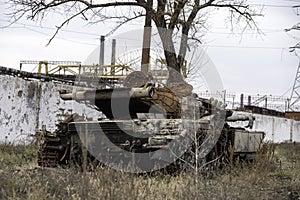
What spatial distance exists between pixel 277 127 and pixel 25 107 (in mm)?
18665

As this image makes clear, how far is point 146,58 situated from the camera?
1419 cm

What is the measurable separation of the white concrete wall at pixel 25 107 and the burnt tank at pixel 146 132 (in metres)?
2.60

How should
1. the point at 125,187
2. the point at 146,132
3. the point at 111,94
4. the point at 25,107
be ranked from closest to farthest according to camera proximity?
the point at 125,187, the point at 146,132, the point at 111,94, the point at 25,107

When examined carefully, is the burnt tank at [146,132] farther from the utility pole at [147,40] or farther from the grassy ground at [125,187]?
the utility pole at [147,40]

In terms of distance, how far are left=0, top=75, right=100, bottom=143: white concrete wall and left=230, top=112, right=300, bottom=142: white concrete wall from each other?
45.5 ft

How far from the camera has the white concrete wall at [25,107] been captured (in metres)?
12.8

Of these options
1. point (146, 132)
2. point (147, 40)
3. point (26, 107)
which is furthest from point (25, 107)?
point (146, 132)

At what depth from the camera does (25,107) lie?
13.3 metres

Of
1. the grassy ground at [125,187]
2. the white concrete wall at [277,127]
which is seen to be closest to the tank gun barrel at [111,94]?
the grassy ground at [125,187]

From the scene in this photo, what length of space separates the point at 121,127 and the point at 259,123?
1840cm

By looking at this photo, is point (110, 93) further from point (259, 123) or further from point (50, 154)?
→ point (259, 123)

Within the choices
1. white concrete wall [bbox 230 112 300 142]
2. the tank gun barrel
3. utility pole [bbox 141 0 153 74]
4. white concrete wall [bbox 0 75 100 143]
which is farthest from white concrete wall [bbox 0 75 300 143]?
white concrete wall [bbox 230 112 300 142]

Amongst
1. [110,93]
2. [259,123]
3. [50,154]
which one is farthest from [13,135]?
[259,123]

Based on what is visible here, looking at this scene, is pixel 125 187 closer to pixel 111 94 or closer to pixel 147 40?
pixel 111 94
